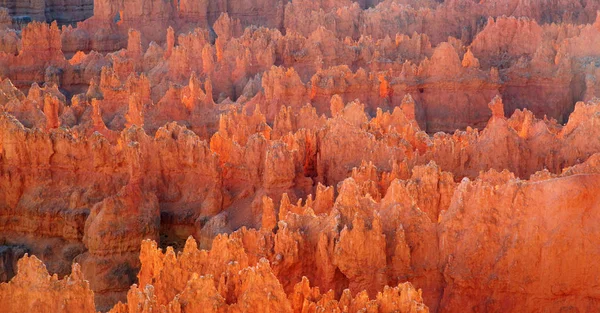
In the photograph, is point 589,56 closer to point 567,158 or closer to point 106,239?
point 567,158

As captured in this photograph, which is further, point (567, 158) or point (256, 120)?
point (256, 120)

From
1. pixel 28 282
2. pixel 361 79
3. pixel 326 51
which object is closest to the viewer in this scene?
pixel 28 282

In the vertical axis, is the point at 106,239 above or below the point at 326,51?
below

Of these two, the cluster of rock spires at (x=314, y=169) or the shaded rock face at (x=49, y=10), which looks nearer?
the cluster of rock spires at (x=314, y=169)

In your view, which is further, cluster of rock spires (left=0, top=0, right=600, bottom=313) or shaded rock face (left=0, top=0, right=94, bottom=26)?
shaded rock face (left=0, top=0, right=94, bottom=26)

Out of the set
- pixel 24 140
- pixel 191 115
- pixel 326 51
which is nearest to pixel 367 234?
pixel 24 140

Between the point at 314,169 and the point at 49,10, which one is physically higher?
the point at 49,10

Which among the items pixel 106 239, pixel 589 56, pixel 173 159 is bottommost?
pixel 106 239

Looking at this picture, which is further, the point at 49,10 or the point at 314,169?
the point at 49,10
